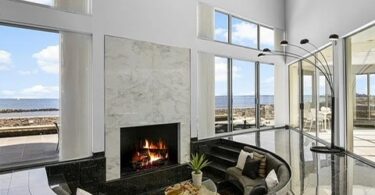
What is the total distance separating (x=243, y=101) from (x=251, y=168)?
12.5ft

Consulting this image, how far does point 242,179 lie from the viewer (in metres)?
5.07

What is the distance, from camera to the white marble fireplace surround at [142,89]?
5.53 meters

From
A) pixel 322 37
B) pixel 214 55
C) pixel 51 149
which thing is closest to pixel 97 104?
pixel 51 149

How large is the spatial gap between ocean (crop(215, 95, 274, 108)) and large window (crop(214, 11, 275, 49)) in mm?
1719

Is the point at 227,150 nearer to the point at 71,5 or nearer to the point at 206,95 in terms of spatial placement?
the point at 206,95

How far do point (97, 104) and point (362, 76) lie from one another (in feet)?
17.7

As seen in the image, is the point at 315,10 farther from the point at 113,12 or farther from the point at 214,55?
the point at 113,12

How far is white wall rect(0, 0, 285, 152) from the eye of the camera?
15.4 feet

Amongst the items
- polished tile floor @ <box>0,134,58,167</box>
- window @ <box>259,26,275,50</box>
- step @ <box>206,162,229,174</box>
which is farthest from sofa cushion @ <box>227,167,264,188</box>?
window @ <box>259,26,275,50</box>

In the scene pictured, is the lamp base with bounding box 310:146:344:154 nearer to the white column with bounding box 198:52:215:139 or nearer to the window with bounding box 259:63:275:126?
the white column with bounding box 198:52:215:139

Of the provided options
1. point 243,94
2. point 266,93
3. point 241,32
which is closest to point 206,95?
point 243,94

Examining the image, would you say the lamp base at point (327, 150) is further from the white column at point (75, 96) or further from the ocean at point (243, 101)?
the white column at point (75, 96)

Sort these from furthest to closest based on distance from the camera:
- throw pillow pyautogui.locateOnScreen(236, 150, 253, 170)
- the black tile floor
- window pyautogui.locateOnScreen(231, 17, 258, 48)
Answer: window pyautogui.locateOnScreen(231, 17, 258, 48) → throw pillow pyautogui.locateOnScreen(236, 150, 253, 170) → the black tile floor

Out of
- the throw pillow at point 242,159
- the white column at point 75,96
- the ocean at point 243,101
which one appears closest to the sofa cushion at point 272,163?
the throw pillow at point 242,159
